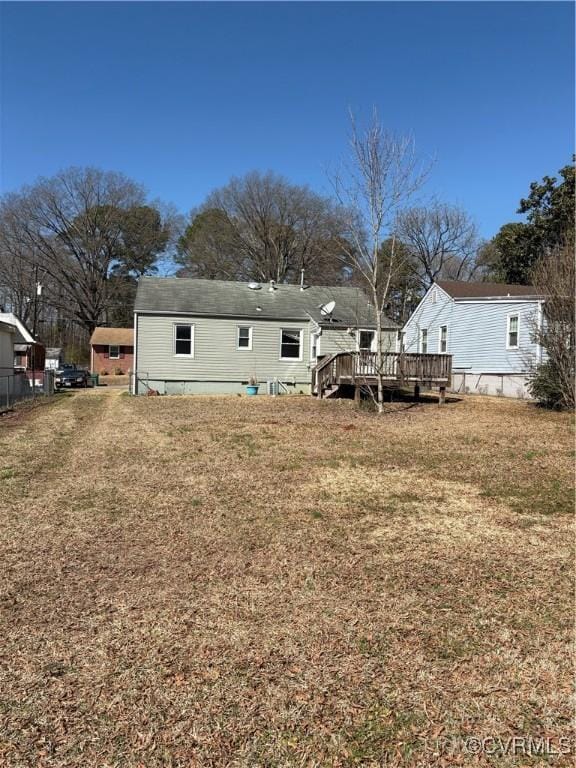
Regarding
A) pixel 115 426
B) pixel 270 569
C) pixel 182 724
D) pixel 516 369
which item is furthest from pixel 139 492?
pixel 516 369

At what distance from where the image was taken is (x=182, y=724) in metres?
2.45

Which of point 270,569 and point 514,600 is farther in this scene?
point 270,569

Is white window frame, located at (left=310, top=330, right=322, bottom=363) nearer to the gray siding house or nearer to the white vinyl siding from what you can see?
the gray siding house

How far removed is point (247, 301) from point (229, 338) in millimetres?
2052

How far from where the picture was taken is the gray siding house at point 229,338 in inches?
833

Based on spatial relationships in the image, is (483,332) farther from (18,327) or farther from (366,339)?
(18,327)

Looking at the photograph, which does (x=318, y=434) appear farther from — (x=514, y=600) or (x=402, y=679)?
(x=402, y=679)

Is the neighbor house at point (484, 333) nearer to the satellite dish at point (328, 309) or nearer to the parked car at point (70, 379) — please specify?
the satellite dish at point (328, 309)

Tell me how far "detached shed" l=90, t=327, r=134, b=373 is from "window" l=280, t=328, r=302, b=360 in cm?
2494

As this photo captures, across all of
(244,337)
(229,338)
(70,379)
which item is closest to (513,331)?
(244,337)

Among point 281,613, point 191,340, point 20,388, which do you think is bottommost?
point 281,613

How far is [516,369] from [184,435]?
46.8ft

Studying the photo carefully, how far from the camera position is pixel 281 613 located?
3.50 m

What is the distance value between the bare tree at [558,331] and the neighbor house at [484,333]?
340 centimetres
